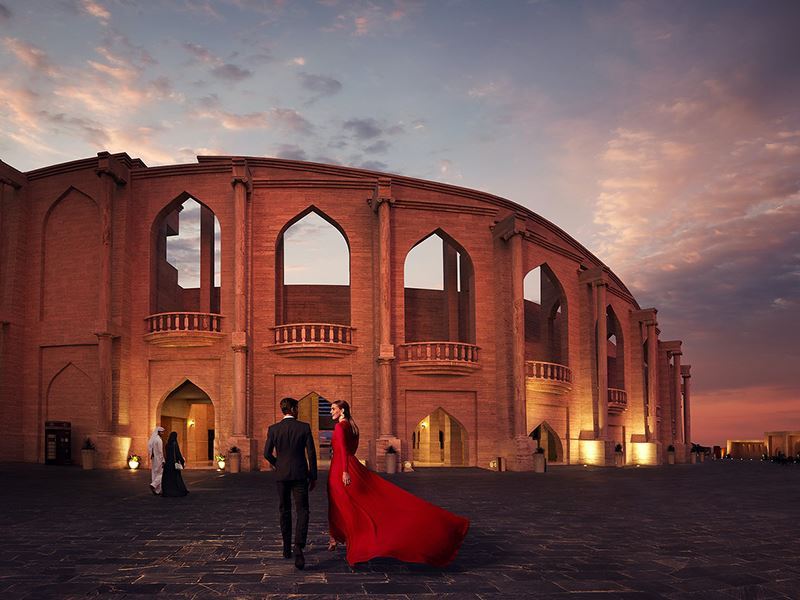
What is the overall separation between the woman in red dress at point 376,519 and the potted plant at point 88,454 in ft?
60.8

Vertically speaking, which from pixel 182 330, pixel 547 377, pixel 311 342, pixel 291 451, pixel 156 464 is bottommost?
pixel 156 464

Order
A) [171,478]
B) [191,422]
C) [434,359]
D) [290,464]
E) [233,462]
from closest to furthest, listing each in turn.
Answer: [290,464], [171,478], [233,462], [434,359], [191,422]

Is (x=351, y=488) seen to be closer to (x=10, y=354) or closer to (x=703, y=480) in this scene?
(x=703, y=480)

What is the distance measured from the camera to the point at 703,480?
904 inches

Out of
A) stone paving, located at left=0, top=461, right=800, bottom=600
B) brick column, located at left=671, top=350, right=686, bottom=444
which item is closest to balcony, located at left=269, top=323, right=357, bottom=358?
stone paving, located at left=0, top=461, right=800, bottom=600

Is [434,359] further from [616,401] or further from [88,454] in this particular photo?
[616,401]

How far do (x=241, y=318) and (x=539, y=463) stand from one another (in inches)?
476

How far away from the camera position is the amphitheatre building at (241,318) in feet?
82.6

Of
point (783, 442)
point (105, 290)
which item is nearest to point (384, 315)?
point (105, 290)

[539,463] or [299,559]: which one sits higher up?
[299,559]

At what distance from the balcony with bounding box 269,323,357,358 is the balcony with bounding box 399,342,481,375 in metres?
2.07

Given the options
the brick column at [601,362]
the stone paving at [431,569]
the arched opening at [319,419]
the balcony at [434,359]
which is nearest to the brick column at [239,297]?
the arched opening at [319,419]

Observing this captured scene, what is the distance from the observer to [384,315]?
2528cm

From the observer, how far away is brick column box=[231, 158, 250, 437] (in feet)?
80.3
